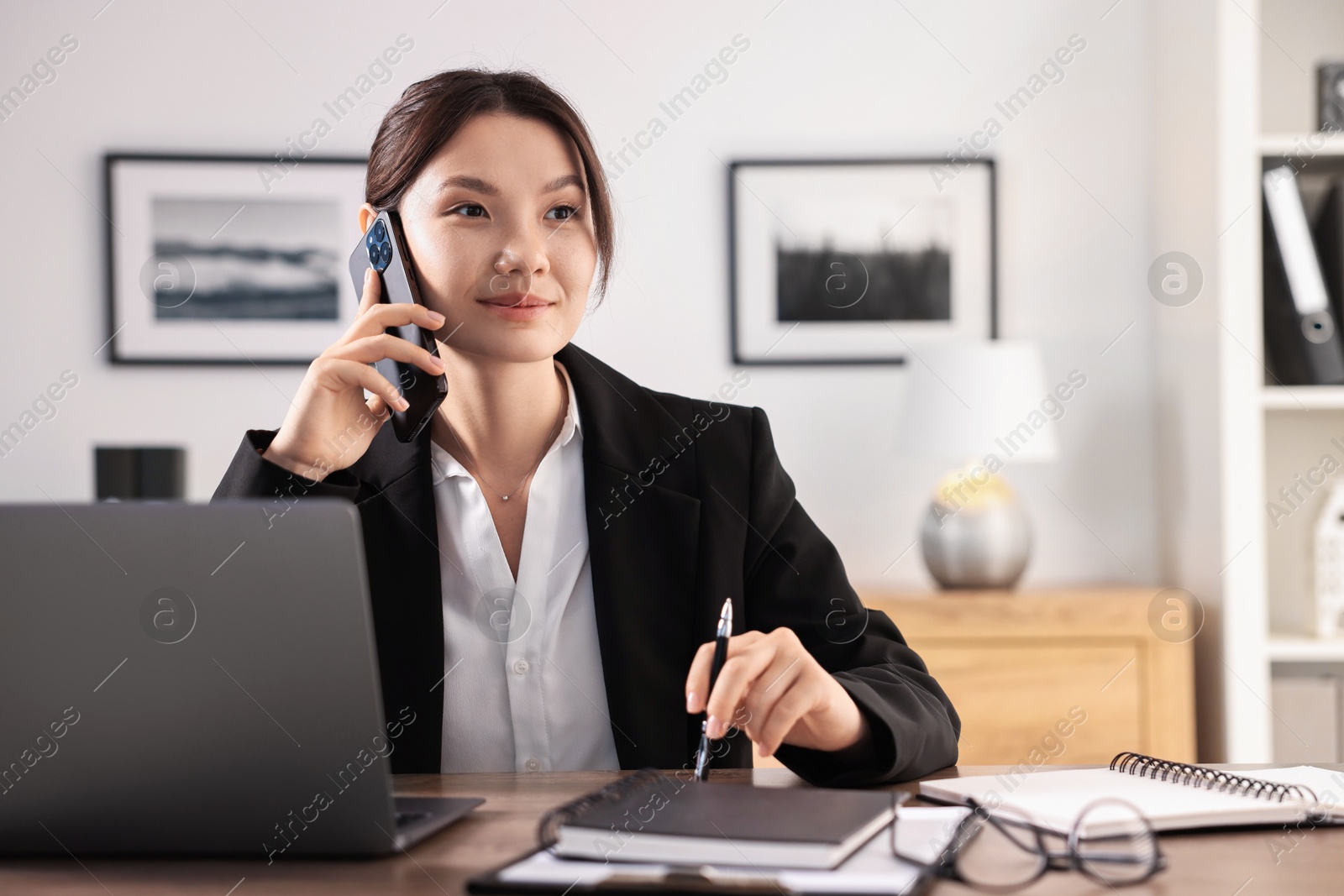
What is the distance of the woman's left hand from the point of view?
0.84 metres

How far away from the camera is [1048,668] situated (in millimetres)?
2346

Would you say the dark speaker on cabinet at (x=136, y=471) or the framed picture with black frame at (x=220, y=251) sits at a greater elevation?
the framed picture with black frame at (x=220, y=251)

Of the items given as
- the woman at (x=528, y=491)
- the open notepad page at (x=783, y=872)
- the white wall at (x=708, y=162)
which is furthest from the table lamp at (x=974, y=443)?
the open notepad page at (x=783, y=872)

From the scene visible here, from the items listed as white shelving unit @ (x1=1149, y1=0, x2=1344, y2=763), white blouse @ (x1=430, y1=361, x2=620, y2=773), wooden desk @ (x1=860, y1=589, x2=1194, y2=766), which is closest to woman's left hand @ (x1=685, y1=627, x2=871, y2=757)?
white blouse @ (x1=430, y1=361, x2=620, y2=773)

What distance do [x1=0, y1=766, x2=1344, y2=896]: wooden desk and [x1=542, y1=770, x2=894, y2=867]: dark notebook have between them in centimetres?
6

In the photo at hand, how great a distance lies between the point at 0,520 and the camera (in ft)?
2.15

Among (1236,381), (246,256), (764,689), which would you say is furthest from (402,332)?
(1236,381)

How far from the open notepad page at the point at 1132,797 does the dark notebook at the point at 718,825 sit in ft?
0.39

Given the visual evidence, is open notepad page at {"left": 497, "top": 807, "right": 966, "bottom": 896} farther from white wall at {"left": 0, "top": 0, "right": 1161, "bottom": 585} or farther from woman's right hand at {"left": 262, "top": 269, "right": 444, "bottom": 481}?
white wall at {"left": 0, "top": 0, "right": 1161, "bottom": 585}

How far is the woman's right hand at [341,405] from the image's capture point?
3.79 feet

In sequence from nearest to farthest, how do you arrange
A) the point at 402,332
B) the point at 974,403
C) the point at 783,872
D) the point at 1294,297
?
1. the point at 783,872
2. the point at 402,332
3. the point at 1294,297
4. the point at 974,403

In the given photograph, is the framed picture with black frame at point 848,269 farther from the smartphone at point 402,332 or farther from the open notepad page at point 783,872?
the open notepad page at point 783,872

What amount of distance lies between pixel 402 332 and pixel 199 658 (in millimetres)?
697

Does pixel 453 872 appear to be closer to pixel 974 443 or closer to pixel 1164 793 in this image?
pixel 1164 793
